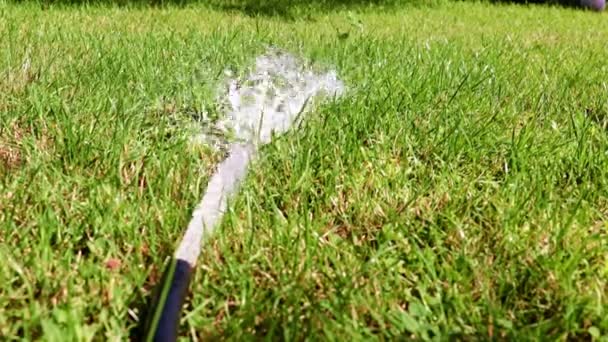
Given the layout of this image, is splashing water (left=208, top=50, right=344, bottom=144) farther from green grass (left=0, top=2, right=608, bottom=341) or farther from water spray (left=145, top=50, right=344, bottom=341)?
green grass (left=0, top=2, right=608, bottom=341)

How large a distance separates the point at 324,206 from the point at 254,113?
32.0 inches

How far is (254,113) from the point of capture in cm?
242

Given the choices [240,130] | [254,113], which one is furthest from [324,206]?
[254,113]

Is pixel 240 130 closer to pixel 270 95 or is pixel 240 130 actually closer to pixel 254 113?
pixel 254 113

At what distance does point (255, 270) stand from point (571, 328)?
0.70 meters

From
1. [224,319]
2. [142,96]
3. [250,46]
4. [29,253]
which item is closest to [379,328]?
[224,319]

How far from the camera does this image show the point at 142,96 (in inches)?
92.7

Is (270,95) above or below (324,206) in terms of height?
above

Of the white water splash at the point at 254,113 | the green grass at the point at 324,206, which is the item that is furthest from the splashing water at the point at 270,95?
the green grass at the point at 324,206

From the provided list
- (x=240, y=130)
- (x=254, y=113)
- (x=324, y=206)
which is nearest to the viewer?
(x=324, y=206)

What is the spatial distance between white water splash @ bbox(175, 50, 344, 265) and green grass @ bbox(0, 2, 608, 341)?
0.05 metres


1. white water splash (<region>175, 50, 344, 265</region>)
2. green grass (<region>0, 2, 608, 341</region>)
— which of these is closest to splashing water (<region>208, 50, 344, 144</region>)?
white water splash (<region>175, 50, 344, 265</region>)

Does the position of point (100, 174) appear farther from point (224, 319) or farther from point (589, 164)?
point (589, 164)

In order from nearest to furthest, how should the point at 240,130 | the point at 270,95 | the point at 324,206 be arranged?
the point at 324,206
the point at 240,130
the point at 270,95
